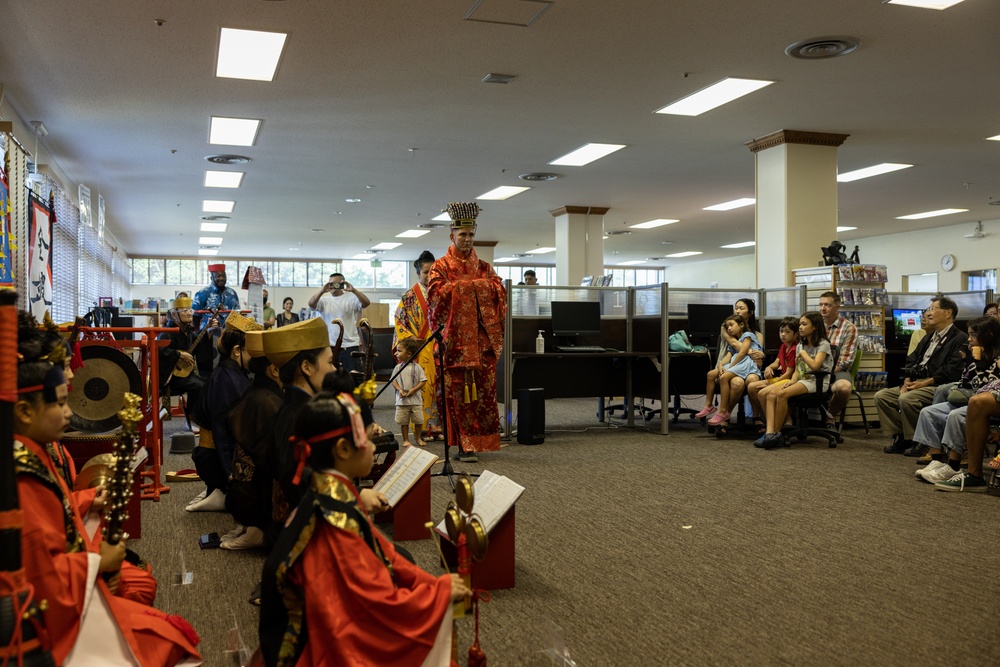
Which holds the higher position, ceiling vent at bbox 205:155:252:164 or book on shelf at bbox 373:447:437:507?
ceiling vent at bbox 205:155:252:164

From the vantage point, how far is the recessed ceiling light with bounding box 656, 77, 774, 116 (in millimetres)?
6887

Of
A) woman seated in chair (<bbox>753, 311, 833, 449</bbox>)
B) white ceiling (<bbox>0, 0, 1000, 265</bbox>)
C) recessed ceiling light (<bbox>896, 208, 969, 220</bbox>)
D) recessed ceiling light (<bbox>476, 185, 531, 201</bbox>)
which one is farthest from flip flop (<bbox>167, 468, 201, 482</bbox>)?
recessed ceiling light (<bbox>896, 208, 969, 220</bbox>)

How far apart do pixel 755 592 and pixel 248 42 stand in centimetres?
499

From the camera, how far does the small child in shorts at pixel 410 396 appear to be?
6.41 metres

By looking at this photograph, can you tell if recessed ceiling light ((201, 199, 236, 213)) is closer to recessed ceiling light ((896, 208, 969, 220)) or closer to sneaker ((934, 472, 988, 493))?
sneaker ((934, 472, 988, 493))

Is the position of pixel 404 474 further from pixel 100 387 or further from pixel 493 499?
pixel 100 387

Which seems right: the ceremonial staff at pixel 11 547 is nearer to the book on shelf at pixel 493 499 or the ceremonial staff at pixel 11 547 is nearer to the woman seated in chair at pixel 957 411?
the book on shelf at pixel 493 499

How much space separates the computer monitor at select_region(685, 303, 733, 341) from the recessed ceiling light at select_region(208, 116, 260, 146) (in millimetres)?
4674

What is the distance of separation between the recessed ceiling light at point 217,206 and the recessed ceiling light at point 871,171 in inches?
363

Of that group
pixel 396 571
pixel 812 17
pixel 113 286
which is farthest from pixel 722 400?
pixel 113 286

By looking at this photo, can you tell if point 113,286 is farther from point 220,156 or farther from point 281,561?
point 281,561

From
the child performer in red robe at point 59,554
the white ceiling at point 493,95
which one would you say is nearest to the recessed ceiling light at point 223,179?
the white ceiling at point 493,95

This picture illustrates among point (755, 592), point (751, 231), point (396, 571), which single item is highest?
point (751, 231)

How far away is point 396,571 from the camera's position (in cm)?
201
